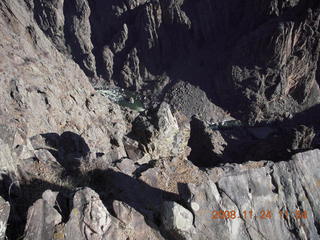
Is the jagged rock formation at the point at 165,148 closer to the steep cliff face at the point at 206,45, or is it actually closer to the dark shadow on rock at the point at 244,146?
the dark shadow on rock at the point at 244,146

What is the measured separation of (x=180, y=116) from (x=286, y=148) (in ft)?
35.8

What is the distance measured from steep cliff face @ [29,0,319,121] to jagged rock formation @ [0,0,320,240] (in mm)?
258

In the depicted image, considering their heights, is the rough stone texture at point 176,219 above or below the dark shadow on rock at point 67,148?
below

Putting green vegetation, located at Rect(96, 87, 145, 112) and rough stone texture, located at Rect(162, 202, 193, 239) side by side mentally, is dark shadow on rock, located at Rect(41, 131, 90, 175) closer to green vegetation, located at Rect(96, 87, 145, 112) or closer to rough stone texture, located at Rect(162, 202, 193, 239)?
rough stone texture, located at Rect(162, 202, 193, 239)

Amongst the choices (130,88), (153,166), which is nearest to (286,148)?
(153,166)

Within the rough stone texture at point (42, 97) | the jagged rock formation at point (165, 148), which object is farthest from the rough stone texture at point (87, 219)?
the rough stone texture at point (42, 97)

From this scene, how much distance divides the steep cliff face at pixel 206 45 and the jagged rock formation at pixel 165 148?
0.85 feet

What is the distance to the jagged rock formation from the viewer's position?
5227 mm

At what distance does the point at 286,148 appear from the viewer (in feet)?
60.7

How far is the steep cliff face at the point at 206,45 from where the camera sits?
3597cm
